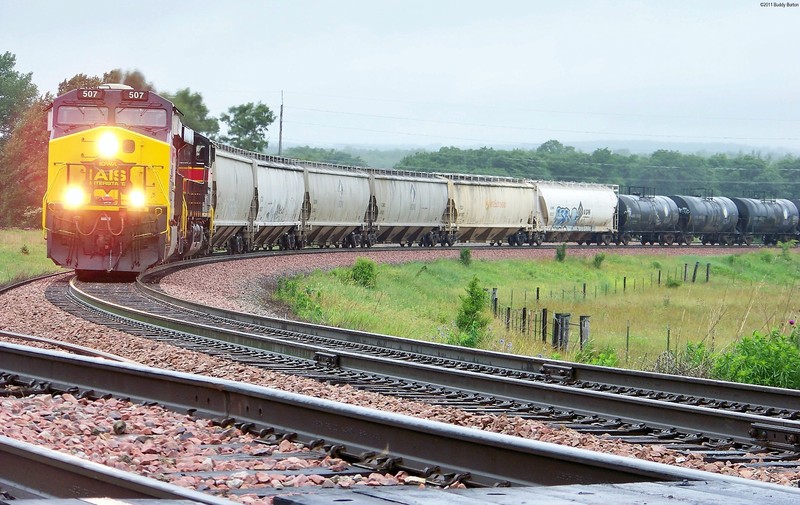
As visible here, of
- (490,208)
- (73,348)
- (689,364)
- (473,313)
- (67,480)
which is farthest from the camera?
(490,208)

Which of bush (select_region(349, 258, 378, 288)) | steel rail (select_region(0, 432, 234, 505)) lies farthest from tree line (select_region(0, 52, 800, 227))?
steel rail (select_region(0, 432, 234, 505))

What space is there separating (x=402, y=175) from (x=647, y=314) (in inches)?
804

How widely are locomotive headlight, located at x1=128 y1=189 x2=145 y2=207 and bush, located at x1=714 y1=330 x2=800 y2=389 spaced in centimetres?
1092

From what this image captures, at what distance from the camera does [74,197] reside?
18.8 meters

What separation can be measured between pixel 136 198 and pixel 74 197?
1103 mm

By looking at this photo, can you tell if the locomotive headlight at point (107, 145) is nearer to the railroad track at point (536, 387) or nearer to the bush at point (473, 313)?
the railroad track at point (536, 387)

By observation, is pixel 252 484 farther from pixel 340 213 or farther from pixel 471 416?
pixel 340 213

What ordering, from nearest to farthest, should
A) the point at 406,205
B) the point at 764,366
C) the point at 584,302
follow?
1. the point at 764,366
2. the point at 584,302
3. the point at 406,205

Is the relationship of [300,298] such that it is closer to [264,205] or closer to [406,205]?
[264,205]

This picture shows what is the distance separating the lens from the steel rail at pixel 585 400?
634 centimetres

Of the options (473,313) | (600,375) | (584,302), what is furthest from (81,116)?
(584,302)

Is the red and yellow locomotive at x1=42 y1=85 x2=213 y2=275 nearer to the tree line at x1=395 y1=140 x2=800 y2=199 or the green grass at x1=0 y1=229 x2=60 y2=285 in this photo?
the green grass at x1=0 y1=229 x2=60 y2=285

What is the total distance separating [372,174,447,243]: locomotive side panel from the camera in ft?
142

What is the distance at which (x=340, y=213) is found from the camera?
3981 centimetres
